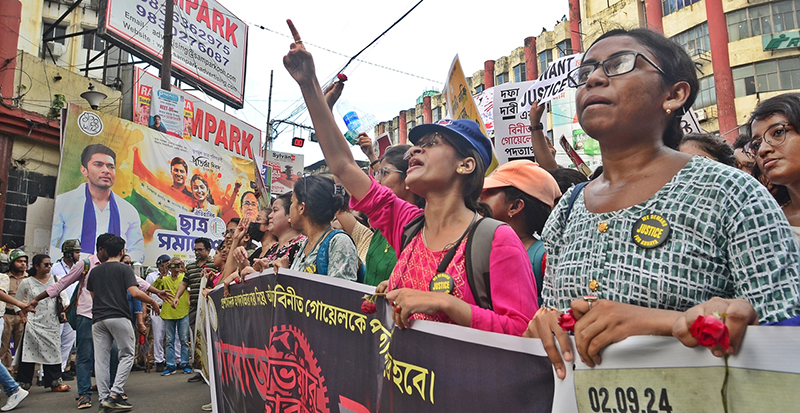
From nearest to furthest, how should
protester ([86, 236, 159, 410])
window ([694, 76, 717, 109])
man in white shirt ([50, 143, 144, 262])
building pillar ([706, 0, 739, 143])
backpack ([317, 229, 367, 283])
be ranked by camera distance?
backpack ([317, 229, 367, 283])
protester ([86, 236, 159, 410])
man in white shirt ([50, 143, 144, 262])
building pillar ([706, 0, 739, 143])
window ([694, 76, 717, 109])

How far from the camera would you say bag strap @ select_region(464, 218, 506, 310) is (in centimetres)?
178

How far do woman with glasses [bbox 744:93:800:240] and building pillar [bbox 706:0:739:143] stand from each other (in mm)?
24007

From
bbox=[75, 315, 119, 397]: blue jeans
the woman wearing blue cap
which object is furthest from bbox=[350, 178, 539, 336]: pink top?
bbox=[75, 315, 119, 397]: blue jeans

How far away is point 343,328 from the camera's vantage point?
2.30 meters

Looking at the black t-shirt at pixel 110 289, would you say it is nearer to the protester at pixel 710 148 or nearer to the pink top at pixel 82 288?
the pink top at pixel 82 288

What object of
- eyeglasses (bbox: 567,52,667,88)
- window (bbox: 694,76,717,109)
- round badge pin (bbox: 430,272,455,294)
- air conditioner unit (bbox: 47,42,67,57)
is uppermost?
air conditioner unit (bbox: 47,42,67,57)

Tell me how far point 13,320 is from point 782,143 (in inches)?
362

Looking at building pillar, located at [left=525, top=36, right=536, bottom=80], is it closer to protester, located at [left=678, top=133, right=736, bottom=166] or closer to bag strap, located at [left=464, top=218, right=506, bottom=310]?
protester, located at [left=678, top=133, right=736, bottom=166]

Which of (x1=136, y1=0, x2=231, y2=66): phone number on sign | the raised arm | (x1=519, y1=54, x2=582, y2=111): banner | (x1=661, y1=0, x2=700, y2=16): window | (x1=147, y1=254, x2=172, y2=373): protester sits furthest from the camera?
(x1=661, y1=0, x2=700, y2=16): window

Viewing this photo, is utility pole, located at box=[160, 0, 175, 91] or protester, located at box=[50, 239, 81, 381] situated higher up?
utility pole, located at box=[160, 0, 175, 91]

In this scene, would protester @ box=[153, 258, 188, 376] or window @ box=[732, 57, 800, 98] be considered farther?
window @ box=[732, 57, 800, 98]

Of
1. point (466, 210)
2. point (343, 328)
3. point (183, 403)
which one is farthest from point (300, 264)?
point (183, 403)

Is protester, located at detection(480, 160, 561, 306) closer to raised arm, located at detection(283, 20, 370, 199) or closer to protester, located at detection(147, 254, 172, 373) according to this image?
raised arm, located at detection(283, 20, 370, 199)

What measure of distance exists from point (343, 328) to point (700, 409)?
1525mm
